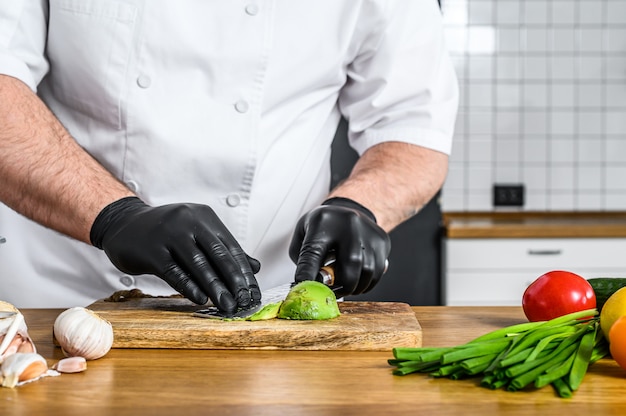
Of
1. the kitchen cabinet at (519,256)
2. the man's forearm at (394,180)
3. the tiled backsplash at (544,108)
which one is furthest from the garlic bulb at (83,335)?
the tiled backsplash at (544,108)

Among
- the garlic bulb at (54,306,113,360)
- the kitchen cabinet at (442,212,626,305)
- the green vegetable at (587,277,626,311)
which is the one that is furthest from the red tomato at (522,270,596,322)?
the kitchen cabinet at (442,212,626,305)

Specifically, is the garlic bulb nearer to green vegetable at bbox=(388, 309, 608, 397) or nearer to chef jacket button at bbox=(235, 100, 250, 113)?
green vegetable at bbox=(388, 309, 608, 397)

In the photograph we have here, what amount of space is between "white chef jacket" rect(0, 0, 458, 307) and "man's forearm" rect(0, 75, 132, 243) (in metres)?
0.06

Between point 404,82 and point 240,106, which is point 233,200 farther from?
point 404,82

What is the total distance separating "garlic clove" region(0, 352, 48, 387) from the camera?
2.57 ft

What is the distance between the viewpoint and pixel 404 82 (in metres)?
1.59

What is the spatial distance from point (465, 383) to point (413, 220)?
198cm

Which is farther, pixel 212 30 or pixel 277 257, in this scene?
pixel 277 257

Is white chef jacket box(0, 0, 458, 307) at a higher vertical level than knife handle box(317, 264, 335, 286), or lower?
higher

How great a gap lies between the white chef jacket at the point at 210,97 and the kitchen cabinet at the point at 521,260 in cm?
132

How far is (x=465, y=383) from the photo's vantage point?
80 centimetres

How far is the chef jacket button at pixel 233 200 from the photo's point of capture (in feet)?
4.72

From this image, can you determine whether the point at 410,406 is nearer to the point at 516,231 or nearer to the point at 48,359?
the point at 48,359

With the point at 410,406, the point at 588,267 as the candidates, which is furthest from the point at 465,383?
the point at 588,267
